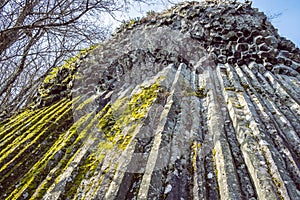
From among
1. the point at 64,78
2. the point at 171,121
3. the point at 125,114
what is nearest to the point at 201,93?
the point at 171,121

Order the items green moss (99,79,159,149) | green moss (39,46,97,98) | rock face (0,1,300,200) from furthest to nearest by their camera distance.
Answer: green moss (39,46,97,98) < green moss (99,79,159,149) < rock face (0,1,300,200)

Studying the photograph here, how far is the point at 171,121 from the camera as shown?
7.14 ft

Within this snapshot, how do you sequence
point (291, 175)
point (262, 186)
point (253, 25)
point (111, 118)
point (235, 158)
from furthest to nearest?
point (253, 25) < point (111, 118) < point (235, 158) < point (291, 175) < point (262, 186)

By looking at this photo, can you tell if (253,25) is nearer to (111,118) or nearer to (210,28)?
(210,28)

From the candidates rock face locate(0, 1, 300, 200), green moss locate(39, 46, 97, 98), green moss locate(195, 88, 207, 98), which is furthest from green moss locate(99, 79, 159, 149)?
green moss locate(39, 46, 97, 98)

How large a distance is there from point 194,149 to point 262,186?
560mm

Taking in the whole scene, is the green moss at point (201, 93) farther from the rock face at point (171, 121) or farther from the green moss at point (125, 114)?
the green moss at point (125, 114)

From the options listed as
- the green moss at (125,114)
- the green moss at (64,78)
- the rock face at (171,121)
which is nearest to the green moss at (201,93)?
the rock face at (171,121)

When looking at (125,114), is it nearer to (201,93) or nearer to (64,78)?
(201,93)

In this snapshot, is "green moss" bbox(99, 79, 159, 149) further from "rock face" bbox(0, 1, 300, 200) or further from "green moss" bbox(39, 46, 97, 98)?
"green moss" bbox(39, 46, 97, 98)

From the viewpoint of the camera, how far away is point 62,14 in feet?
11.3

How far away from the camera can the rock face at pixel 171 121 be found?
62.6 inches

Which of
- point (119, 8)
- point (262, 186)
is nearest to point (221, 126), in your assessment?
point (262, 186)

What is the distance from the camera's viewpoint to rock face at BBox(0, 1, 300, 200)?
1589 millimetres
